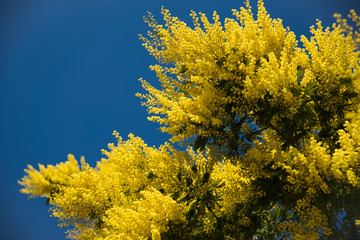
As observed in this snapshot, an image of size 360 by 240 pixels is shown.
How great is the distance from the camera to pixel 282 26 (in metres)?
9.36

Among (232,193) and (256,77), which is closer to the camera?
(256,77)

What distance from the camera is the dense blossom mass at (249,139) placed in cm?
725

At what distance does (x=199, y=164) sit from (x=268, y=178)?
2001 millimetres

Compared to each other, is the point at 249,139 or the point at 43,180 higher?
the point at 43,180

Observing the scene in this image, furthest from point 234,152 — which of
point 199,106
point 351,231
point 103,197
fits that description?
point 103,197

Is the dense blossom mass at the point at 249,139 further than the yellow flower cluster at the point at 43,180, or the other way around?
the yellow flower cluster at the point at 43,180

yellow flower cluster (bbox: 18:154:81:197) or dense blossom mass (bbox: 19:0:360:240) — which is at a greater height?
yellow flower cluster (bbox: 18:154:81:197)

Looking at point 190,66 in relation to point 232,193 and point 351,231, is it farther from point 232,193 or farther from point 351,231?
point 351,231

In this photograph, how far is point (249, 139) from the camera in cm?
855

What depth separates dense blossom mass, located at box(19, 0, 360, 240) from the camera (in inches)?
285

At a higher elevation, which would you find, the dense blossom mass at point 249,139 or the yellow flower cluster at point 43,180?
the yellow flower cluster at point 43,180

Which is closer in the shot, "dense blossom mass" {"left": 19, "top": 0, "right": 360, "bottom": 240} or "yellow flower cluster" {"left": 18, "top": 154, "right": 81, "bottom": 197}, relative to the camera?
"dense blossom mass" {"left": 19, "top": 0, "right": 360, "bottom": 240}

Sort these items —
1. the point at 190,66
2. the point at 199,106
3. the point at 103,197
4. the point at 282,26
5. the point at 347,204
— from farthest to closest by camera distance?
1. the point at 103,197
2. the point at 282,26
3. the point at 190,66
4. the point at 199,106
5. the point at 347,204

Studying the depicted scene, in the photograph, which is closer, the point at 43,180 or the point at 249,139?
the point at 249,139
